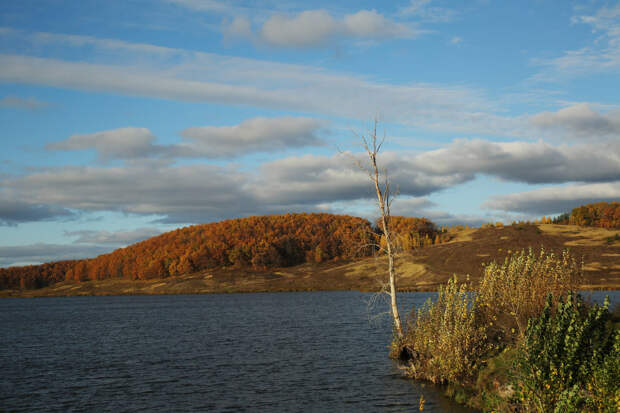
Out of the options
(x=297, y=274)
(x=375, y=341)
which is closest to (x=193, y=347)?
(x=375, y=341)

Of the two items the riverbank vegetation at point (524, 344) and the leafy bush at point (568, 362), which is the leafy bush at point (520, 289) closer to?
the riverbank vegetation at point (524, 344)

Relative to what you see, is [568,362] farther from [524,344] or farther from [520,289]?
[520,289]

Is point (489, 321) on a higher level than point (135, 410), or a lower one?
higher

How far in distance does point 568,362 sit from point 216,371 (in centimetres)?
2333

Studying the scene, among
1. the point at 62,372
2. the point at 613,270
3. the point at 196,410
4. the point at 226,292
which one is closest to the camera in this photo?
the point at 196,410

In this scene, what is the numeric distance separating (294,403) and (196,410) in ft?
15.9

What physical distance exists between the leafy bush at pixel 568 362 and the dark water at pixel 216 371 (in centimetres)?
643

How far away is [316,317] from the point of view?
6812 cm

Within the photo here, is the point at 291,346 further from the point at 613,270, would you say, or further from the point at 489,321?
the point at 613,270

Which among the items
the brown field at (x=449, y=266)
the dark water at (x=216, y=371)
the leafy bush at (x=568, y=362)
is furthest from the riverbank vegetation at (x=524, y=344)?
the brown field at (x=449, y=266)

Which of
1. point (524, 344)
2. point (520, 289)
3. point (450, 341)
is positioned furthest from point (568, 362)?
point (450, 341)

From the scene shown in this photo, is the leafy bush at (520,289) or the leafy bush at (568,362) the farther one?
the leafy bush at (520,289)

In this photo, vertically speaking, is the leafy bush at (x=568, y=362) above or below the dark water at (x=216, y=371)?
above

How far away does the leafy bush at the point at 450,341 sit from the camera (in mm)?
24906
